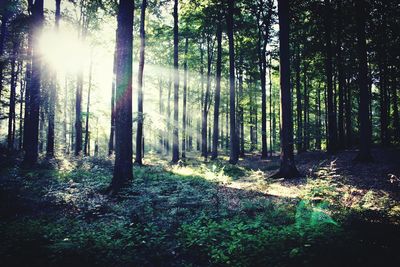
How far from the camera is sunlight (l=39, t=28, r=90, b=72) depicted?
1650 centimetres

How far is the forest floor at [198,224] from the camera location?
476 centimetres

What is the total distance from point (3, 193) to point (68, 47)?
1858cm

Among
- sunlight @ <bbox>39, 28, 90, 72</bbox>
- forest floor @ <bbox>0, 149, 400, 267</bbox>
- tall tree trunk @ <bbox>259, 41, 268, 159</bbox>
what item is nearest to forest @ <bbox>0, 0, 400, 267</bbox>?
forest floor @ <bbox>0, 149, 400, 267</bbox>

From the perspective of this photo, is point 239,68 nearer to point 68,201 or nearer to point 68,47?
point 68,47

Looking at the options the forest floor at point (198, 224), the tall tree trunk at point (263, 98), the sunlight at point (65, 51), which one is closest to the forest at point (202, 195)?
the forest floor at point (198, 224)

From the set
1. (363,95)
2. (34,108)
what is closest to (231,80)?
(363,95)

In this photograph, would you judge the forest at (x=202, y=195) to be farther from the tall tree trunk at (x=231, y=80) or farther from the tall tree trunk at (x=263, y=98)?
the tall tree trunk at (x=263, y=98)

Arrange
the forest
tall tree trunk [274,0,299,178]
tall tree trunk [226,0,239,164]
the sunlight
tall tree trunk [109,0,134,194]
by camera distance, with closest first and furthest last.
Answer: the forest < tall tree trunk [109,0,134,194] < tall tree trunk [274,0,299,178] < the sunlight < tall tree trunk [226,0,239,164]

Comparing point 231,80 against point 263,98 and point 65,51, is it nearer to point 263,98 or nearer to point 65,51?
point 263,98

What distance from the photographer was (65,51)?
2217cm

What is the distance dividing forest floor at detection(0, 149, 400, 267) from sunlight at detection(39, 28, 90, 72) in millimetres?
9280

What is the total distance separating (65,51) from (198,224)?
21660mm

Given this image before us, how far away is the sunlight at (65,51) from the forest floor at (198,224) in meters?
9.28

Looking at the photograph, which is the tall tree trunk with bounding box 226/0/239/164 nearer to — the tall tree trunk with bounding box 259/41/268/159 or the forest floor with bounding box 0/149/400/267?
the tall tree trunk with bounding box 259/41/268/159
